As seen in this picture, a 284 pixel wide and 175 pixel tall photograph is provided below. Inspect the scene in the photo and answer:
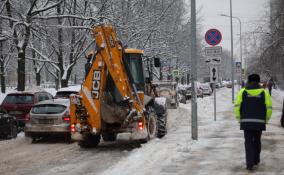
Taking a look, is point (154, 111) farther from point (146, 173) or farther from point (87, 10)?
point (87, 10)

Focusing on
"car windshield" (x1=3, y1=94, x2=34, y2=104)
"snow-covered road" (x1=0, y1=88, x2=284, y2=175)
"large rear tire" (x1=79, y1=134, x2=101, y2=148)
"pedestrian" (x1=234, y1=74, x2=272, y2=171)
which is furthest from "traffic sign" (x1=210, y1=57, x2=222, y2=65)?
"pedestrian" (x1=234, y1=74, x2=272, y2=171)

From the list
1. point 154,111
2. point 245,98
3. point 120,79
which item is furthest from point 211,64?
point 245,98

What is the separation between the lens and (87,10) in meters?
32.5

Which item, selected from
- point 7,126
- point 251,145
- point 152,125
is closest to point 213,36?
point 152,125

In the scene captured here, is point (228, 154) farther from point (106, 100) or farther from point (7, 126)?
point (7, 126)

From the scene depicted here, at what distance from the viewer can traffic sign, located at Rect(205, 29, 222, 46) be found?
1727cm

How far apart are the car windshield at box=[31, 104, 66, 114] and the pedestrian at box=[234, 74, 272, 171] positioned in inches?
298

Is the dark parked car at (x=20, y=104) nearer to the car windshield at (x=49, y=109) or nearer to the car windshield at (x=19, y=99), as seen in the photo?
the car windshield at (x=19, y=99)

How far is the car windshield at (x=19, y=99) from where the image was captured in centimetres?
1839

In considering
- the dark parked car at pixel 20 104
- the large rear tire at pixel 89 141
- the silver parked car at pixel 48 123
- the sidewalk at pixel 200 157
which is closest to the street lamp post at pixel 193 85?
the sidewalk at pixel 200 157

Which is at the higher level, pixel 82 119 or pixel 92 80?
pixel 92 80

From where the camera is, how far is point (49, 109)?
50.2 feet

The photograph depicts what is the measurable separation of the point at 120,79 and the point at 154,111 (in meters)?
2.18

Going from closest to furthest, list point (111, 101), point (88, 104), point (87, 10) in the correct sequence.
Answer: point (88, 104)
point (111, 101)
point (87, 10)
